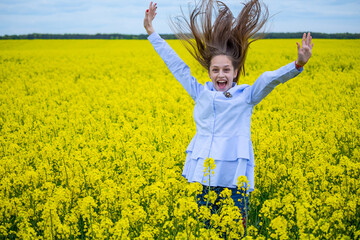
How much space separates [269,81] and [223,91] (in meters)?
0.52

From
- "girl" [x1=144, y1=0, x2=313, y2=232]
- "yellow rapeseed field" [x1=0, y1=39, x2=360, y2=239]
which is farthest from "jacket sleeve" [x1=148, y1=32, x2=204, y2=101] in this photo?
"yellow rapeseed field" [x1=0, y1=39, x2=360, y2=239]

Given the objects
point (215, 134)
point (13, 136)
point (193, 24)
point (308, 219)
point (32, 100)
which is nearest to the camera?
point (308, 219)

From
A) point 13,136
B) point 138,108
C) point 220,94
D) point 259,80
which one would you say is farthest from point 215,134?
point 138,108

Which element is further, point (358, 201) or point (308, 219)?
point (358, 201)

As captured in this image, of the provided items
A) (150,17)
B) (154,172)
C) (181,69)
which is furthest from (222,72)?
(154,172)

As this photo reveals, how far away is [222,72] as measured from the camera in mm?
3191

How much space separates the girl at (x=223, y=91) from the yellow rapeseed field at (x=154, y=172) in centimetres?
26

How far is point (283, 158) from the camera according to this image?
462 centimetres

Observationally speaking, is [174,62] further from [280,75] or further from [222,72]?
[280,75]

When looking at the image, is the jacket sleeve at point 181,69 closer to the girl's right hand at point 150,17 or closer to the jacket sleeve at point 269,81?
the girl's right hand at point 150,17

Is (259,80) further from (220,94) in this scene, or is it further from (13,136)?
(13,136)

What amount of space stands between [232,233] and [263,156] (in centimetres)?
233

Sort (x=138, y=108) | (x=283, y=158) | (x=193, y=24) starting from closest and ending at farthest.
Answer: (x=193, y=24) → (x=283, y=158) → (x=138, y=108)

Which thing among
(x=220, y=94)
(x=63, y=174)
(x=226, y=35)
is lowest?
(x=63, y=174)
